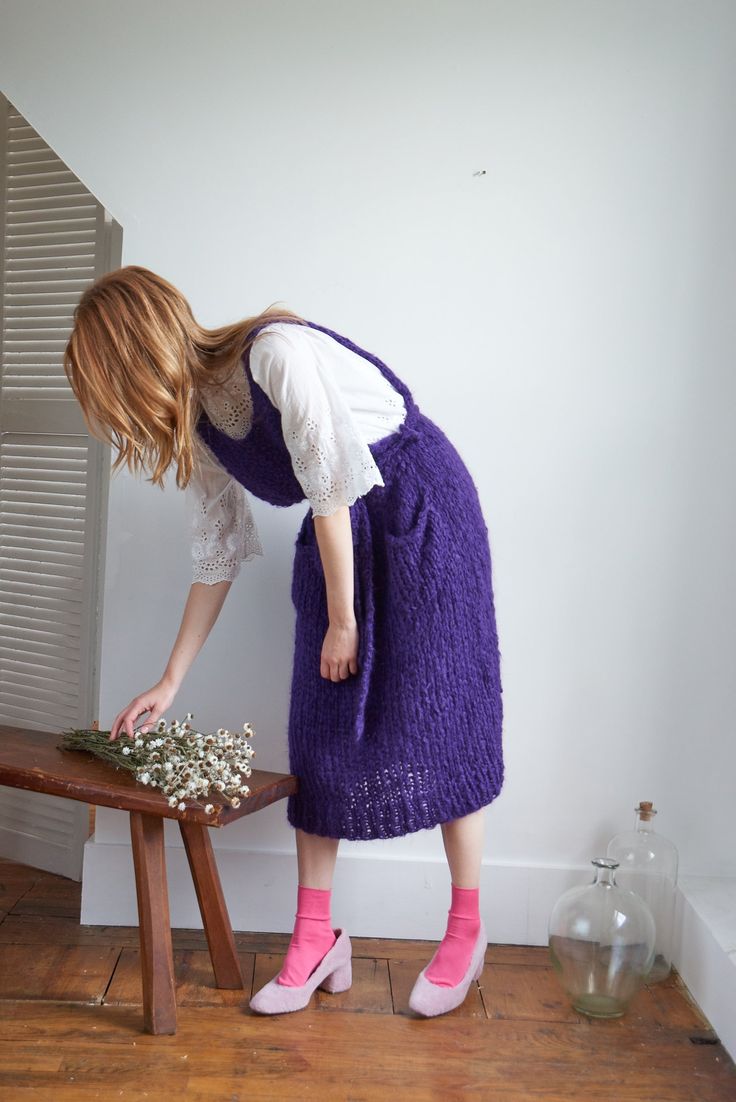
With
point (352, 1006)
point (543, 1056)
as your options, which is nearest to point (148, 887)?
point (352, 1006)

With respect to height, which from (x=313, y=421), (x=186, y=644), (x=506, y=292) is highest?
(x=506, y=292)

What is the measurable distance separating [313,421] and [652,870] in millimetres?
1062

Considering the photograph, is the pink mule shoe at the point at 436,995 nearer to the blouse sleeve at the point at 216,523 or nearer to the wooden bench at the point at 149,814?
the wooden bench at the point at 149,814

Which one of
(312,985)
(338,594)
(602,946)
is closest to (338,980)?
(312,985)

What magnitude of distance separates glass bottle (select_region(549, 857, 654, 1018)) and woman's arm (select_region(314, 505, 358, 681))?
53 cm

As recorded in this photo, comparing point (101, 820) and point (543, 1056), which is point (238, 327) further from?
point (543, 1056)

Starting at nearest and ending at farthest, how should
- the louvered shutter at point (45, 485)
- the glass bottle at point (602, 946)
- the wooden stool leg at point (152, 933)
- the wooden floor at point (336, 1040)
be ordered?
the wooden floor at point (336, 1040), the wooden stool leg at point (152, 933), the glass bottle at point (602, 946), the louvered shutter at point (45, 485)

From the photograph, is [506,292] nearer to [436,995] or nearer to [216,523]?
[216,523]

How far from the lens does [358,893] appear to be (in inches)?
74.9

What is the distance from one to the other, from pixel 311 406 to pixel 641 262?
0.81 metres

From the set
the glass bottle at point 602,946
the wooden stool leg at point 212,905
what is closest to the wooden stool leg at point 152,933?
the wooden stool leg at point 212,905

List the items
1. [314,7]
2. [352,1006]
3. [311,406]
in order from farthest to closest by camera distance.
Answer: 1. [314,7]
2. [352,1006]
3. [311,406]

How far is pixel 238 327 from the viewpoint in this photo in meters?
1.48

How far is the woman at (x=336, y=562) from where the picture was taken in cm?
141
